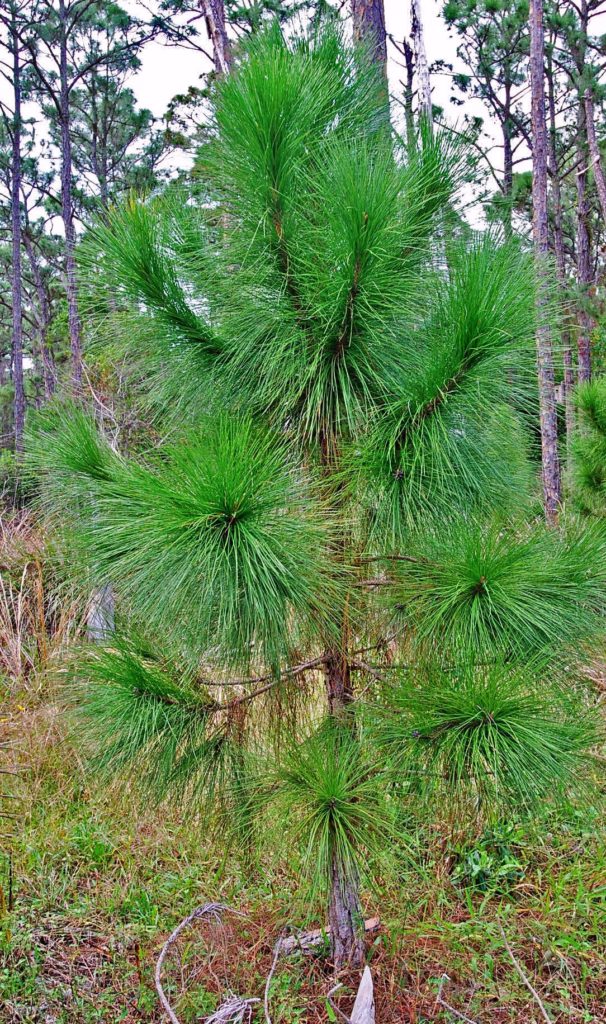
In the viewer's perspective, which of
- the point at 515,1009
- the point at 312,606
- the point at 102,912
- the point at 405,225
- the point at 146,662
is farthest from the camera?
the point at 102,912

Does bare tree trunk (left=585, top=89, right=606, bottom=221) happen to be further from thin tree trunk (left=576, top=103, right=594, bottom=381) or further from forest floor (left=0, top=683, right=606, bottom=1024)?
forest floor (left=0, top=683, right=606, bottom=1024)

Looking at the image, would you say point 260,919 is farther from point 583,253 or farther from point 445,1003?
point 583,253

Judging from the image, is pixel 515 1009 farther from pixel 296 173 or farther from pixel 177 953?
pixel 296 173

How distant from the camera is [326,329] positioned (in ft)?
4.54

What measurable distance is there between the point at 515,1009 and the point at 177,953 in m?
1.07

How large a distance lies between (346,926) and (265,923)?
1.94 feet

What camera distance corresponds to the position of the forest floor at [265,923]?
77.6 inches

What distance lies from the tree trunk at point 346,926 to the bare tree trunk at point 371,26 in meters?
2.15

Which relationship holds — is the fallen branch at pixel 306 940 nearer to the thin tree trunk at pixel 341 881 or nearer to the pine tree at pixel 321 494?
the thin tree trunk at pixel 341 881

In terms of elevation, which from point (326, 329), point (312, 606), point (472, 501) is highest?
point (326, 329)

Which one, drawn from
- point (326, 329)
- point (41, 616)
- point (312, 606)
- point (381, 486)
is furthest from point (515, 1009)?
point (41, 616)

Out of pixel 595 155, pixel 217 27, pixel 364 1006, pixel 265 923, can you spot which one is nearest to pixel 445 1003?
pixel 364 1006

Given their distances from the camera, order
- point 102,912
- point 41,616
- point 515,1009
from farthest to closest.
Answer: point 41,616
point 102,912
point 515,1009

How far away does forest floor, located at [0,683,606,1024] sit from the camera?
1.97 metres
